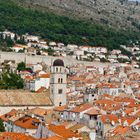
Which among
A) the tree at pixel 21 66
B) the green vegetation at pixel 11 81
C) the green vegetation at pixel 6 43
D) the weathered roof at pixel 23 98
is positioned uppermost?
the green vegetation at pixel 6 43

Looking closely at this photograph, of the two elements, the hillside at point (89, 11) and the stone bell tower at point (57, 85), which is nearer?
the stone bell tower at point (57, 85)

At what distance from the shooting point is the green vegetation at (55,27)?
123062 millimetres

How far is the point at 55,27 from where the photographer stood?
127438 millimetres

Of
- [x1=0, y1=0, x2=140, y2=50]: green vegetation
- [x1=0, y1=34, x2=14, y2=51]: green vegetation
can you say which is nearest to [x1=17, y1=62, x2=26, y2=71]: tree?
[x1=0, y1=34, x2=14, y2=51]: green vegetation

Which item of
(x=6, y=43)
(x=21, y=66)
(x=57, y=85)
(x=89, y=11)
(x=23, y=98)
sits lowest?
(x=23, y=98)

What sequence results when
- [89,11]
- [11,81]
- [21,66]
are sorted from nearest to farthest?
[11,81] < [21,66] < [89,11]

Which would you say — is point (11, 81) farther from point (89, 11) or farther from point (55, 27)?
point (89, 11)

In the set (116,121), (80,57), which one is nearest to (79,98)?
(116,121)

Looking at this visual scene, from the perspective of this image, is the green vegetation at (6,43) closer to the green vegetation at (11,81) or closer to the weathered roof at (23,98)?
the green vegetation at (11,81)

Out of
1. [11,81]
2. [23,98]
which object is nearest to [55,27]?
[11,81]

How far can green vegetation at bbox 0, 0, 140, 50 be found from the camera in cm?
12306

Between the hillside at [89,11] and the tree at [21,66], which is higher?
the hillside at [89,11]

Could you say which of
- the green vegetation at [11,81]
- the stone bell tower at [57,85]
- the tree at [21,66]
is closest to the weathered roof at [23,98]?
the stone bell tower at [57,85]

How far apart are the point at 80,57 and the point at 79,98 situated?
188 ft
